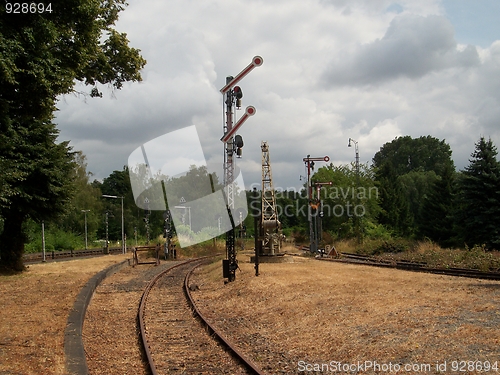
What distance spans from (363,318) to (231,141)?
13944mm

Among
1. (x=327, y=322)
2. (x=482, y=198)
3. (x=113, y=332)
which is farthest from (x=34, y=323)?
(x=482, y=198)

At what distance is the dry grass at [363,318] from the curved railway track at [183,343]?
488mm

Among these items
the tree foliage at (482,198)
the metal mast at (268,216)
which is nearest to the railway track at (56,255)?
the metal mast at (268,216)

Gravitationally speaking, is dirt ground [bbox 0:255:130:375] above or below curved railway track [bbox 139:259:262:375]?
above

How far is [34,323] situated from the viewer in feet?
37.2

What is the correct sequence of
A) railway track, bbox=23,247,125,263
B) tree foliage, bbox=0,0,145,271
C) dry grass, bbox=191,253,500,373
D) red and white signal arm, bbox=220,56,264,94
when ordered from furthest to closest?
railway track, bbox=23,247,125,263, red and white signal arm, bbox=220,56,264,94, tree foliage, bbox=0,0,145,271, dry grass, bbox=191,253,500,373

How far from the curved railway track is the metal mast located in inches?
560

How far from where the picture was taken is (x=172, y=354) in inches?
357

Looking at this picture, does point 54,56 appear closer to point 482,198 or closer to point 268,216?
point 268,216

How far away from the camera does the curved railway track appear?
801 cm

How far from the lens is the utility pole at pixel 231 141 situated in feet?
64.5

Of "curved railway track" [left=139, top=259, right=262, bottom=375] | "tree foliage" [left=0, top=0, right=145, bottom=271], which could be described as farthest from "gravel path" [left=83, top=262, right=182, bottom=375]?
"tree foliage" [left=0, top=0, right=145, bottom=271]

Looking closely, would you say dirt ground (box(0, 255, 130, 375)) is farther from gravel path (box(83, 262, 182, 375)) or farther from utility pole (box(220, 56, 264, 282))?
utility pole (box(220, 56, 264, 282))

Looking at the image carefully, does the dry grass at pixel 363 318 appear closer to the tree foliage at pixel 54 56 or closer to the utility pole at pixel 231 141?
the utility pole at pixel 231 141
